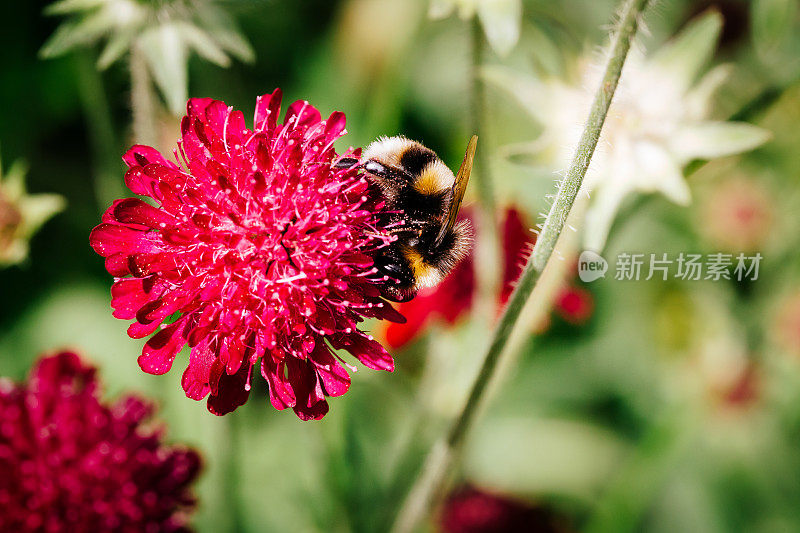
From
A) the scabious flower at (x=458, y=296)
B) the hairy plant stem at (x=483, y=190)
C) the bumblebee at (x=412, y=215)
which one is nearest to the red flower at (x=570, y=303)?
the scabious flower at (x=458, y=296)

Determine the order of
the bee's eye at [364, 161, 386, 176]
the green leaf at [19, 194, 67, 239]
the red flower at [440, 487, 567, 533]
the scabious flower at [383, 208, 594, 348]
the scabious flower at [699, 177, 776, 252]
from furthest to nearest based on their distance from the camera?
the scabious flower at [699, 177, 776, 252]
the red flower at [440, 487, 567, 533]
the scabious flower at [383, 208, 594, 348]
the green leaf at [19, 194, 67, 239]
the bee's eye at [364, 161, 386, 176]

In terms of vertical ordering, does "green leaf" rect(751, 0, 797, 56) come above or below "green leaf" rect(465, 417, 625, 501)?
above

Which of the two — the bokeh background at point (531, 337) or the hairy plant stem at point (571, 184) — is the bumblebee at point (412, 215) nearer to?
the hairy plant stem at point (571, 184)

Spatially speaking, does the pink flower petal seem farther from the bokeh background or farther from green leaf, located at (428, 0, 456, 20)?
the bokeh background

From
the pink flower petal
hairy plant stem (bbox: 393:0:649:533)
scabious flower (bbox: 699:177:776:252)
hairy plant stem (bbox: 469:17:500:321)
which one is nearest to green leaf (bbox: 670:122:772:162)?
hairy plant stem (bbox: 469:17:500:321)

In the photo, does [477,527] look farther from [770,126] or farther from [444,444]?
[770,126]

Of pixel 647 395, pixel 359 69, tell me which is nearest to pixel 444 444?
pixel 647 395
